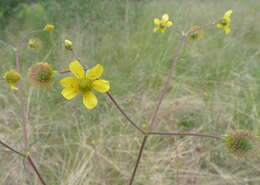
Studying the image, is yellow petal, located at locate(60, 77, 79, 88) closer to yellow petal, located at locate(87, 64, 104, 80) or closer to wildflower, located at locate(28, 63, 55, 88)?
yellow petal, located at locate(87, 64, 104, 80)

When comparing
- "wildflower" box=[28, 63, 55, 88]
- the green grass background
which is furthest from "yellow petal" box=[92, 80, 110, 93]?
the green grass background

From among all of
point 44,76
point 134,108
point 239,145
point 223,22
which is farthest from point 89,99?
point 223,22

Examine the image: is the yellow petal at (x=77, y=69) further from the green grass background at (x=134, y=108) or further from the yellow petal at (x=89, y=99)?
the green grass background at (x=134, y=108)

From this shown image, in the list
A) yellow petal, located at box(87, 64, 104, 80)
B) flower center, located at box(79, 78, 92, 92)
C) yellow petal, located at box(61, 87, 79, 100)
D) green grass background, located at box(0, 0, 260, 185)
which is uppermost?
yellow petal, located at box(87, 64, 104, 80)

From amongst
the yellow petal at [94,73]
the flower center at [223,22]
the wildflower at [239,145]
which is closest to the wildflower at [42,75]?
the yellow petal at [94,73]

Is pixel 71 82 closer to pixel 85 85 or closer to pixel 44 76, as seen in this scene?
pixel 85 85

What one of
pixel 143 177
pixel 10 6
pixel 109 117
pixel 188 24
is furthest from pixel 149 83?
pixel 10 6

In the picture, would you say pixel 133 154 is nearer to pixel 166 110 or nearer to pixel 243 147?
pixel 166 110
